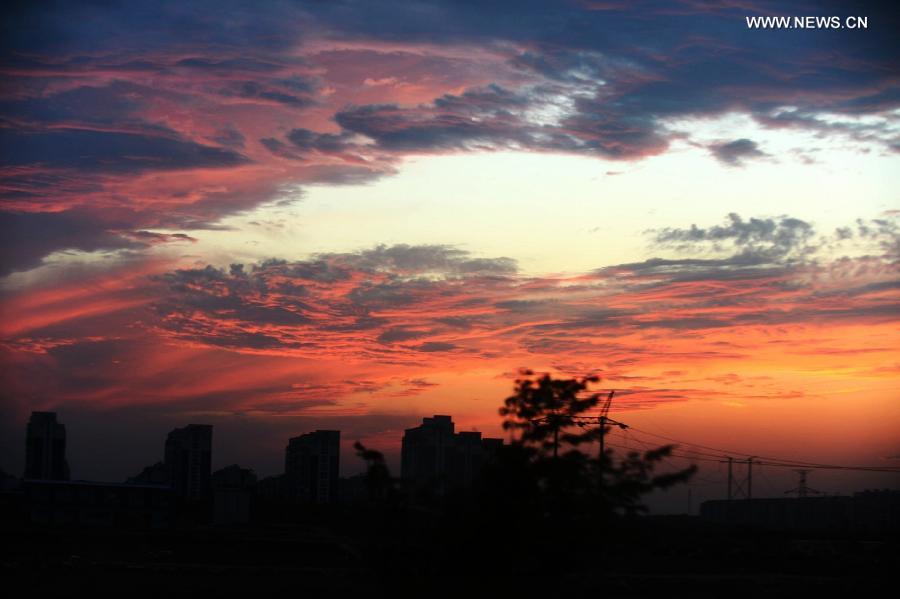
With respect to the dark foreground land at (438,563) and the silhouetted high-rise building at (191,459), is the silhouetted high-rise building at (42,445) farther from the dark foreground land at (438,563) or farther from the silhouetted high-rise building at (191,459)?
the dark foreground land at (438,563)

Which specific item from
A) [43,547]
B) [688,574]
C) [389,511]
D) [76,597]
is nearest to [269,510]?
[43,547]

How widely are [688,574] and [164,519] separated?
3017 inches

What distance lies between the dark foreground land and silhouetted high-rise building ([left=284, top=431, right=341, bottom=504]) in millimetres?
67515

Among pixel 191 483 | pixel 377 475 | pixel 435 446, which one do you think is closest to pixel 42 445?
pixel 191 483

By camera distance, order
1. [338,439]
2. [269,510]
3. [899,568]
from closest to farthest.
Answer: [899,568]
[269,510]
[338,439]

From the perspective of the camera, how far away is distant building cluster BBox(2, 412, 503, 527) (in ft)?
398

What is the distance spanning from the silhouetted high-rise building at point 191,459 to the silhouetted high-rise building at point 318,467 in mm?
17867

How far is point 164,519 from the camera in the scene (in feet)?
406

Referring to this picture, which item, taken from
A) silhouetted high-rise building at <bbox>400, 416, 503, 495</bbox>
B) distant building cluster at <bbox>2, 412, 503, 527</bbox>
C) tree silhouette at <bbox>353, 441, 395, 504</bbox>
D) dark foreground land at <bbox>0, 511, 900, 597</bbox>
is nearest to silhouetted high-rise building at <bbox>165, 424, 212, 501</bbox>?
distant building cluster at <bbox>2, 412, 503, 527</bbox>

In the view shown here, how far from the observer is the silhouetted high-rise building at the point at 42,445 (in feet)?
539

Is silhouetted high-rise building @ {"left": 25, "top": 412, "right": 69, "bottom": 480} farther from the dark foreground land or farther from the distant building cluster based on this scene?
the dark foreground land

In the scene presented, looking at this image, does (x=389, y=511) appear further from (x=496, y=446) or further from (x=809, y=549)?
(x=809, y=549)

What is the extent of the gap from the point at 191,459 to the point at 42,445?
2902 centimetres

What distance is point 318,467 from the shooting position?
619 ft
